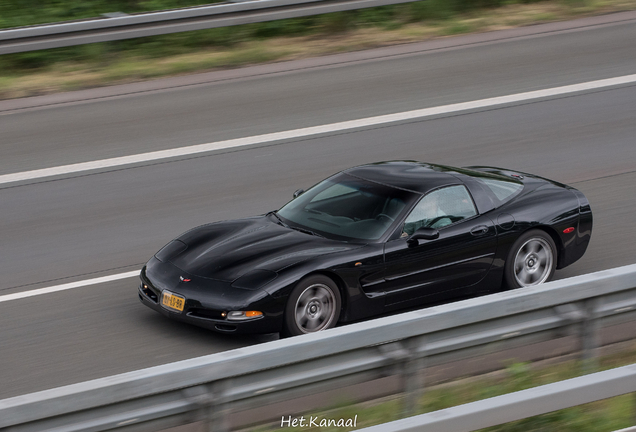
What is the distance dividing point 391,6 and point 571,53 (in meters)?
3.28

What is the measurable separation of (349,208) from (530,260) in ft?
5.72

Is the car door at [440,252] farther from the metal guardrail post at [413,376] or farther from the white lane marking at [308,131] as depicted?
the white lane marking at [308,131]

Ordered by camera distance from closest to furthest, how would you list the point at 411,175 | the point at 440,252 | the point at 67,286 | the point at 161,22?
the point at 440,252, the point at 411,175, the point at 67,286, the point at 161,22

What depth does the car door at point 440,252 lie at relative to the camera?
805 cm

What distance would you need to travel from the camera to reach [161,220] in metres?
10.6

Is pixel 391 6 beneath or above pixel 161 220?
above

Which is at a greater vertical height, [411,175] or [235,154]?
[411,175]

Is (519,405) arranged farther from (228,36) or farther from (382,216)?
(228,36)

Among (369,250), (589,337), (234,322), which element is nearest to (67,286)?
(234,322)

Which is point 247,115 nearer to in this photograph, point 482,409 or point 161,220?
point 161,220

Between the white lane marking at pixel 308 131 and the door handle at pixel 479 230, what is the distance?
504 centimetres

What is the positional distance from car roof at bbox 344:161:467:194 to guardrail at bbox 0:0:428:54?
742 centimetres

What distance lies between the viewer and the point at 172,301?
765cm

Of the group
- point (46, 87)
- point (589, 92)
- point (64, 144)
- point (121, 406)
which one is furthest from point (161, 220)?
point (589, 92)
